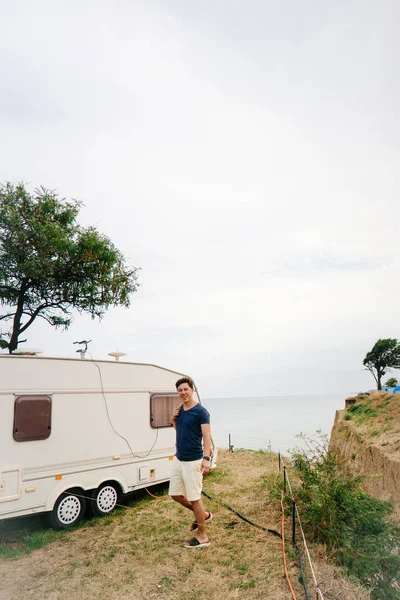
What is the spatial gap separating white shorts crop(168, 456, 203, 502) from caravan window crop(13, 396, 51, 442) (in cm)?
240

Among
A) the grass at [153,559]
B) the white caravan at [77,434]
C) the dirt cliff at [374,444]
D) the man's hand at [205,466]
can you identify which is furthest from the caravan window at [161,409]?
the dirt cliff at [374,444]

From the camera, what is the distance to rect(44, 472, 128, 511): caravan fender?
267 inches

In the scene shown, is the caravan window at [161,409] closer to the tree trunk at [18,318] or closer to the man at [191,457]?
the man at [191,457]

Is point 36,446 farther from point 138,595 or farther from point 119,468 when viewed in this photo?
point 138,595

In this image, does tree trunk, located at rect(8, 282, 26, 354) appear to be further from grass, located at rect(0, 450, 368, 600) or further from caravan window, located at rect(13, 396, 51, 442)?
caravan window, located at rect(13, 396, 51, 442)

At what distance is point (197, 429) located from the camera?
5.65 metres

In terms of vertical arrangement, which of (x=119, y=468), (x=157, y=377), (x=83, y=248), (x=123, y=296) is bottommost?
(x=119, y=468)

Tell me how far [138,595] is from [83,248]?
1286 centimetres

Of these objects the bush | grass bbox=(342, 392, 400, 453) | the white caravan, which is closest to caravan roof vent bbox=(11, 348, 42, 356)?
the white caravan

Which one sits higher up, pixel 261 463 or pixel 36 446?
pixel 36 446

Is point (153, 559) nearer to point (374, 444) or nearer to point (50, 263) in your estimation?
point (374, 444)

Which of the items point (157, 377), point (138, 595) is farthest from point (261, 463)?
point (138, 595)

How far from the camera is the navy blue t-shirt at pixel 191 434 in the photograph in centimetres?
559

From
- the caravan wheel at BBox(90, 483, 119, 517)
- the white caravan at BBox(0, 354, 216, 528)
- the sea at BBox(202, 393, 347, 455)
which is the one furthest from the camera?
the sea at BBox(202, 393, 347, 455)
